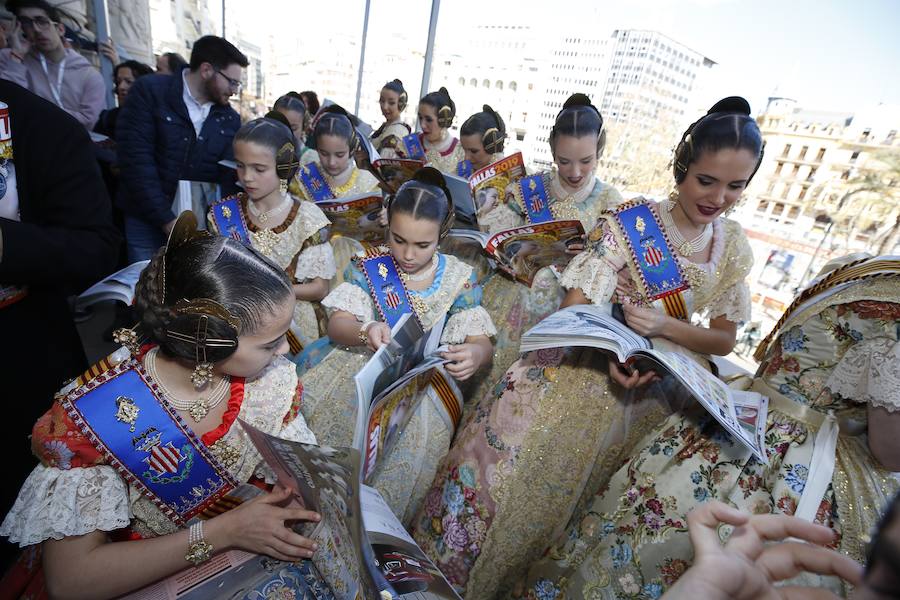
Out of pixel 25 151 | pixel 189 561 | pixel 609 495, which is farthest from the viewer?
pixel 609 495

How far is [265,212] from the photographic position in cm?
211

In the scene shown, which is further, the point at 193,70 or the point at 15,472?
the point at 193,70

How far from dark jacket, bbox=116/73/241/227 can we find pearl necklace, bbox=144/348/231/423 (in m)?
1.91

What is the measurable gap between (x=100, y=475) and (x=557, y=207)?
7.34 feet

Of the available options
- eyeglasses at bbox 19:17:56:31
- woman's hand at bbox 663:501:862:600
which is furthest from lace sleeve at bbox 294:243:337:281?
eyeglasses at bbox 19:17:56:31

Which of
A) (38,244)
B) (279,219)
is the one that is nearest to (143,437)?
(38,244)

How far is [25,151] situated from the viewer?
1.00 m

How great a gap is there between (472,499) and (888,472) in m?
1.06

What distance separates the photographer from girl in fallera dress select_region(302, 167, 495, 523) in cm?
154

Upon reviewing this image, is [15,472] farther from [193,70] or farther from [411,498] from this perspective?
[193,70]

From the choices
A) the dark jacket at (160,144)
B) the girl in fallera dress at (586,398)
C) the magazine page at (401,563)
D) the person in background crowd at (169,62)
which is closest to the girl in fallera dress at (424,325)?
the girl in fallera dress at (586,398)

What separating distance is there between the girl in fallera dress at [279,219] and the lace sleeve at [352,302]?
0.44 m

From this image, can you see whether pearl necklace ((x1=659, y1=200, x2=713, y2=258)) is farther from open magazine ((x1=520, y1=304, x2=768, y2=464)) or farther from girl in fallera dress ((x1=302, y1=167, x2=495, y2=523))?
girl in fallera dress ((x1=302, y1=167, x2=495, y2=523))

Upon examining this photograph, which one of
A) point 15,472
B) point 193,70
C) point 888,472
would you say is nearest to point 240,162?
point 193,70
